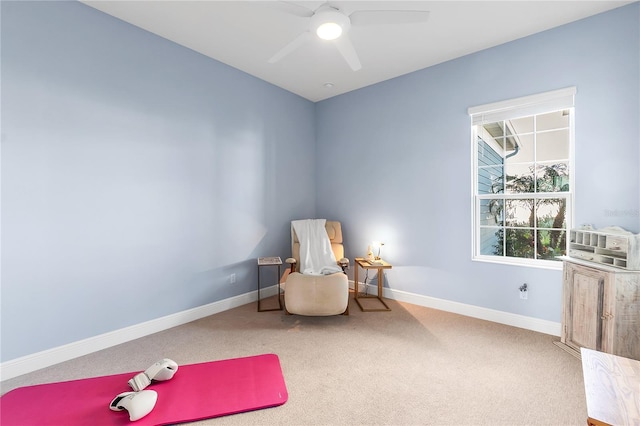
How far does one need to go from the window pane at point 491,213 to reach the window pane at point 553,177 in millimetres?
419

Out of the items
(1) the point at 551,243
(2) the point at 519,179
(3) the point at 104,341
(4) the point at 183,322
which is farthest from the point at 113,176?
(1) the point at 551,243

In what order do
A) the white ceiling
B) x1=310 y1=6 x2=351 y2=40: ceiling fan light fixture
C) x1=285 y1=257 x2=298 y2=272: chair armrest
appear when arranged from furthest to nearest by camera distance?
x1=285 y1=257 x2=298 y2=272: chair armrest → the white ceiling → x1=310 y1=6 x2=351 y2=40: ceiling fan light fixture

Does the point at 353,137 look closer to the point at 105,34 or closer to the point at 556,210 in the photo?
the point at 556,210

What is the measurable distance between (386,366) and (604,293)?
1.71 m

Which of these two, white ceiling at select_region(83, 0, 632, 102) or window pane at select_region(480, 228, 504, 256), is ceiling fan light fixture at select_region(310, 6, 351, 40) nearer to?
white ceiling at select_region(83, 0, 632, 102)

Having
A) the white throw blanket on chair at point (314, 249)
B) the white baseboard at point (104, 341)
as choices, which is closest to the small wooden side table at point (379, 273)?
the white throw blanket on chair at point (314, 249)

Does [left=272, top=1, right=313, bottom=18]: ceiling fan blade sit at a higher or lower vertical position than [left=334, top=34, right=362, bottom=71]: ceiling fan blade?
higher

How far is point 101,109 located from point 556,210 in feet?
14.3

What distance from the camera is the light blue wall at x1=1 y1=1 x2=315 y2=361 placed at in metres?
2.22

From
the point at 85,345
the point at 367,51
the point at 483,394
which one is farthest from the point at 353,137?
the point at 85,345

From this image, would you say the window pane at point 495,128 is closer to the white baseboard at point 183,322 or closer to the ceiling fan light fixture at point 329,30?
the white baseboard at point 183,322

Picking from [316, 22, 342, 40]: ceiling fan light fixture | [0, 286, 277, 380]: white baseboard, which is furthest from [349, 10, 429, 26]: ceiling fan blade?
[0, 286, 277, 380]: white baseboard

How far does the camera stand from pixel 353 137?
4.34 m

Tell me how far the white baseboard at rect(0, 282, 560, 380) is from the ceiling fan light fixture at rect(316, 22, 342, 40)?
2.95m
